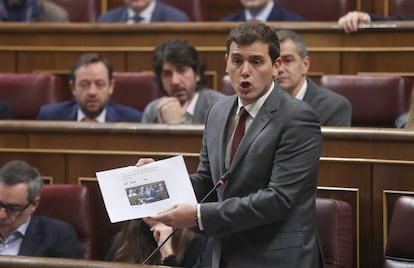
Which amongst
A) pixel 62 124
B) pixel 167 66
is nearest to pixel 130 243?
pixel 62 124

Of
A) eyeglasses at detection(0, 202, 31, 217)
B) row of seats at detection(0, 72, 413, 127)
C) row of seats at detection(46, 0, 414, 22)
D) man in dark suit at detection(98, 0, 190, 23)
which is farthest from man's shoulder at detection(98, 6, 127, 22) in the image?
eyeglasses at detection(0, 202, 31, 217)

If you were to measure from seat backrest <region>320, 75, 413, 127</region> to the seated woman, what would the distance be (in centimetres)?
53

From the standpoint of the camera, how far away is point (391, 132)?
1.28m

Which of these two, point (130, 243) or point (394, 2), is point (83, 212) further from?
point (394, 2)

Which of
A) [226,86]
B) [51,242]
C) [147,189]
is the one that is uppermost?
[226,86]

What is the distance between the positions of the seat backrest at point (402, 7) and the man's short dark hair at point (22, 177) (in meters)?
1.01

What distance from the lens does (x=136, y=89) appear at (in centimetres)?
189

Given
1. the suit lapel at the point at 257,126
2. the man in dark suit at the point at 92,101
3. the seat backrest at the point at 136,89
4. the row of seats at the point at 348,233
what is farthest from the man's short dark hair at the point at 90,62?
the suit lapel at the point at 257,126

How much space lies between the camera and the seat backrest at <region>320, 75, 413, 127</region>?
1.68 m

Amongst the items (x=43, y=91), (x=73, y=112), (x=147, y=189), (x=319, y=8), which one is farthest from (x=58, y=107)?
(x=147, y=189)

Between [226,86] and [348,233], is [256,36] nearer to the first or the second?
[348,233]

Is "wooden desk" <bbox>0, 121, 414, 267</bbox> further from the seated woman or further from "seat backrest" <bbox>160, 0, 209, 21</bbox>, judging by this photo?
"seat backrest" <bbox>160, 0, 209, 21</bbox>

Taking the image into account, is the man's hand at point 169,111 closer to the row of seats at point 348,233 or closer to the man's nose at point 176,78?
the man's nose at point 176,78

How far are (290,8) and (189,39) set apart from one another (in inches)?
12.3
